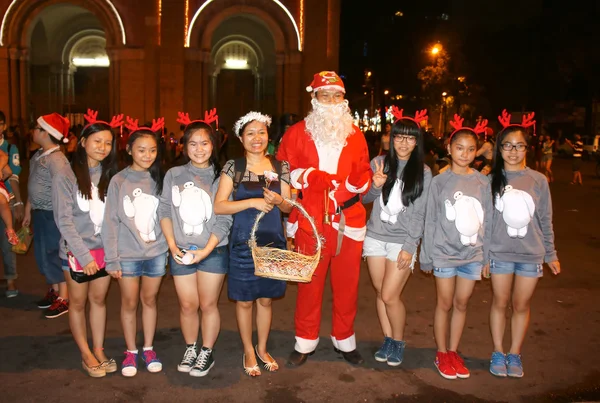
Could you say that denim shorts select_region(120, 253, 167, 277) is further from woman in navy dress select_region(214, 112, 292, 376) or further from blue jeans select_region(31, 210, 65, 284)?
blue jeans select_region(31, 210, 65, 284)

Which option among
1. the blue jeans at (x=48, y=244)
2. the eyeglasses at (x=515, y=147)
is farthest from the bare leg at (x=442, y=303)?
the blue jeans at (x=48, y=244)

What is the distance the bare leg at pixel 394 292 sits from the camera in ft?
14.9

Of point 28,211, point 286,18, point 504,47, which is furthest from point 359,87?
point 28,211

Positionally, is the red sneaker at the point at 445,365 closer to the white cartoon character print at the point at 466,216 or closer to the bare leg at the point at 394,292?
the bare leg at the point at 394,292

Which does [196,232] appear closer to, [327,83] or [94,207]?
[94,207]

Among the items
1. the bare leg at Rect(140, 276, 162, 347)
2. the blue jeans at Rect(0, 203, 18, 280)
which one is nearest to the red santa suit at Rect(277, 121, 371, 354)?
the bare leg at Rect(140, 276, 162, 347)

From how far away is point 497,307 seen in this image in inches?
179

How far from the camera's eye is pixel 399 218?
456 centimetres

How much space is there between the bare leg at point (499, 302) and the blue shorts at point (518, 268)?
1.7 inches

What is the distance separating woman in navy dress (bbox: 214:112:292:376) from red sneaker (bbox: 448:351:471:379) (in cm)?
155

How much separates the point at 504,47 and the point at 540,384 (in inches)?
1650

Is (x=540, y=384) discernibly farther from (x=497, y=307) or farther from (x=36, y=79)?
(x=36, y=79)

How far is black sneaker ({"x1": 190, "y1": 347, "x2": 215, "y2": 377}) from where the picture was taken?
4.39m

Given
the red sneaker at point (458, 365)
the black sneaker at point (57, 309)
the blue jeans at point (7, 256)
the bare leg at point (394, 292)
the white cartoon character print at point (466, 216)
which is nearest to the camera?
the white cartoon character print at point (466, 216)
